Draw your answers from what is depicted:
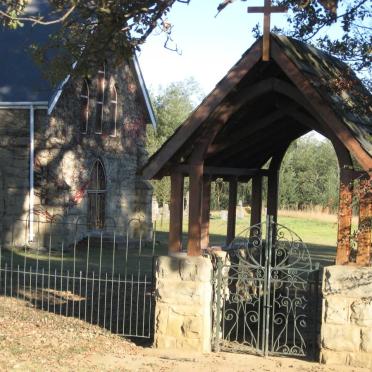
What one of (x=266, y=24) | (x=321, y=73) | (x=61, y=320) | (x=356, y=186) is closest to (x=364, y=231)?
(x=356, y=186)

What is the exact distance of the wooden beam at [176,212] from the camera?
8.59 metres

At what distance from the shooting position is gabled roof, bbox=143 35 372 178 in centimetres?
766

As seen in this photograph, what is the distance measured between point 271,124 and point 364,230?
2.47 meters

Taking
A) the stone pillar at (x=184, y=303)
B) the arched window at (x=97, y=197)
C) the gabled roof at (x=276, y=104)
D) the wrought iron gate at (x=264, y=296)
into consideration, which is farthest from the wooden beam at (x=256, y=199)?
the arched window at (x=97, y=197)

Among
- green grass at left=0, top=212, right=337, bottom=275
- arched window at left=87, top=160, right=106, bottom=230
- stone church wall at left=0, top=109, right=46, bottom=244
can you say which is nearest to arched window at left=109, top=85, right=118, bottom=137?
arched window at left=87, top=160, right=106, bottom=230

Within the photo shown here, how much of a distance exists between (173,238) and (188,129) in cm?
147

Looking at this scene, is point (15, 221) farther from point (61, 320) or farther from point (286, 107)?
point (286, 107)

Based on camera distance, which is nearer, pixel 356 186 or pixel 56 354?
pixel 356 186

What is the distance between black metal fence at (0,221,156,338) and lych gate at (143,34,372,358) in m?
1.32

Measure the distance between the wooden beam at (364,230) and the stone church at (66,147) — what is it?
11.2 meters

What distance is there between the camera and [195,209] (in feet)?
27.4

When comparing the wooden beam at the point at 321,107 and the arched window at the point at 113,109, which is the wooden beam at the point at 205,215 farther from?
the arched window at the point at 113,109

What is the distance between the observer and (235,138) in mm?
9148

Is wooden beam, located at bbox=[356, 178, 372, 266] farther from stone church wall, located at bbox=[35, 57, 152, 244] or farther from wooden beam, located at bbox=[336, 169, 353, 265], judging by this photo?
stone church wall, located at bbox=[35, 57, 152, 244]
